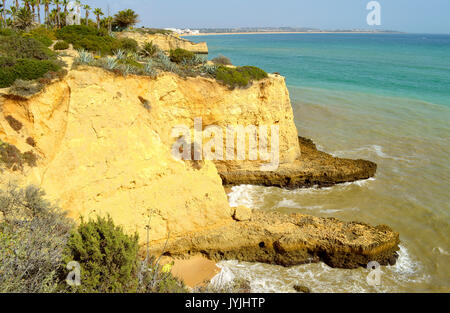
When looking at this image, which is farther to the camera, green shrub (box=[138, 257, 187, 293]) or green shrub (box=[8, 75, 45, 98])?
green shrub (box=[8, 75, 45, 98])

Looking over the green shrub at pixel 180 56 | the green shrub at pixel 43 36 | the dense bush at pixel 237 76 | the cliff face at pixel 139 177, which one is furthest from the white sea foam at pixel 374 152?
the green shrub at pixel 43 36

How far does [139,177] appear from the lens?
32.9 feet

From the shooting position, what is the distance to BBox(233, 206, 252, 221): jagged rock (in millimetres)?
11062

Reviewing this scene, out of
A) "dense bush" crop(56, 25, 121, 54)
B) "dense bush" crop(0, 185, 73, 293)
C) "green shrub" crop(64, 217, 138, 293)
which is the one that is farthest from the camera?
"dense bush" crop(56, 25, 121, 54)

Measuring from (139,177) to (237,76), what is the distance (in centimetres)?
697

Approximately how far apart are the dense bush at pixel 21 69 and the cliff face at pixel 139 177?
543 millimetres

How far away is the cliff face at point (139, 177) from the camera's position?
9.13 metres

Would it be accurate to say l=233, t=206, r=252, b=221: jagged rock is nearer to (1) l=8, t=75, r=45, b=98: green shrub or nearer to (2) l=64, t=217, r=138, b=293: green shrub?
(2) l=64, t=217, r=138, b=293: green shrub

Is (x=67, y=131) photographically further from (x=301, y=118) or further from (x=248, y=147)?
(x=301, y=118)

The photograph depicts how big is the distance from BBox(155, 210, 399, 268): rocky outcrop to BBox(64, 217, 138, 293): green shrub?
136 inches

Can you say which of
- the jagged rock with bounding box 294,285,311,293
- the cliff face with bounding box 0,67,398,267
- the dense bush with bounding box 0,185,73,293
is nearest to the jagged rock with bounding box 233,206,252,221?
the cliff face with bounding box 0,67,398,267

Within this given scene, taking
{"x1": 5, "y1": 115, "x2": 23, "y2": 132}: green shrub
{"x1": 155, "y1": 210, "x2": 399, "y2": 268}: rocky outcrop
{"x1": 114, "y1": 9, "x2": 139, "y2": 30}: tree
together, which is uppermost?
Result: {"x1": 114, "y1": 9, "x2": 139, "y2": 30}: tree

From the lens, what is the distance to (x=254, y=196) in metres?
14.3

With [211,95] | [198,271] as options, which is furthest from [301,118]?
[198,271]
